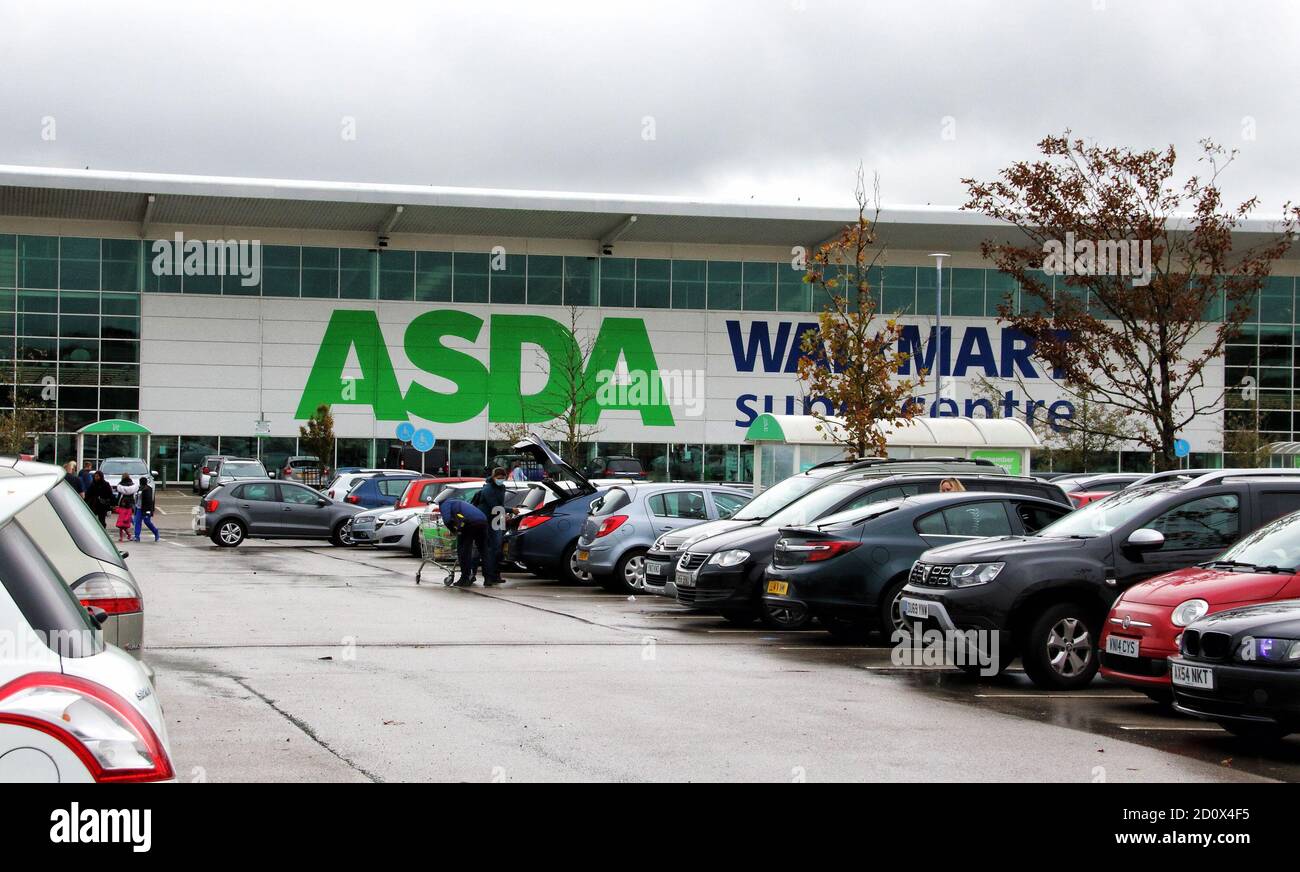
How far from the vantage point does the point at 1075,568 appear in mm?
11516

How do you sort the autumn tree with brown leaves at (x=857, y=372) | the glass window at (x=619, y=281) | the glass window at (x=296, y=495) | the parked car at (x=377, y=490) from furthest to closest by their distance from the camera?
the glass window at (x=619, y=281) → the parked car at (x=377, y=490) → the glass window at (x=296, y=495) → the autumn tree with brown leaves at (x=857, y=372)

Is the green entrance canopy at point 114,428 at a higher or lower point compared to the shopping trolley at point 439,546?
higher

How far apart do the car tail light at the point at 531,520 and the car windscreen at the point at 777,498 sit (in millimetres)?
4708

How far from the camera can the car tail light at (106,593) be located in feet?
25.1

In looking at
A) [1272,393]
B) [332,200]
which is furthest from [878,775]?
[1272,393]

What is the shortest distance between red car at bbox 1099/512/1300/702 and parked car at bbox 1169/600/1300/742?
74 centimetres

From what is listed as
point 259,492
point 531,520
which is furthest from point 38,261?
point 531,520

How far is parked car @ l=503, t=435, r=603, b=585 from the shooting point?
2175cm

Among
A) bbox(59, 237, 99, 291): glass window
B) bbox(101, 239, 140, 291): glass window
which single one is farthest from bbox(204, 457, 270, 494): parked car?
bbox(59, 237, 99, 291): glass window

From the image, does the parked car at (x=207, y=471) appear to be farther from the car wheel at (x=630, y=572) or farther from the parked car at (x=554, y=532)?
the car wheel at (x=630, y=572)

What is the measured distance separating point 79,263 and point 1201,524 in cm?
5486

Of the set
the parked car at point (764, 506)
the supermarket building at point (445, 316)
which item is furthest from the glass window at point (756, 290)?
the parked car at point (764, 506)

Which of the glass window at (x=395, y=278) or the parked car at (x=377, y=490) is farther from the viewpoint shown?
the glass window at (x=395, y=278)
